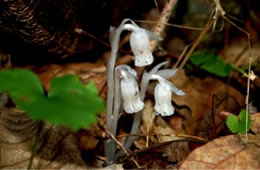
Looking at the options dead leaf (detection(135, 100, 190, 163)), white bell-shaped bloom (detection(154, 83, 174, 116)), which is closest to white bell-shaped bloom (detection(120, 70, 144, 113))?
white bell-shaped bloom (detection(154, 83, 174, 116))

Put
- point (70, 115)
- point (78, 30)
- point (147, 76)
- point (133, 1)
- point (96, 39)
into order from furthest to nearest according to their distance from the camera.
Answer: point (133, 1) < point (96, 39) < point (78, 30) < point (147, 76) < point (70, 115)

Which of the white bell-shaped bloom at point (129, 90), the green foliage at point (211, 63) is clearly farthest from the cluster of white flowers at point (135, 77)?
the green foliage at point (211, 63)

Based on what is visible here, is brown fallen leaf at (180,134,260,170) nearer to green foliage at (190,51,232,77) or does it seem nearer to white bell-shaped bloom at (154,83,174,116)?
white bell-shaped bloom at (154,83,174,116)

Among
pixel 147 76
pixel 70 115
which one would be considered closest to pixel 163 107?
pixel 147 76

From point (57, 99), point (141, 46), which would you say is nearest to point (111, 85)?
point (141, 46)

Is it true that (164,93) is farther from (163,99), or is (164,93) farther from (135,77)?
(135,77)

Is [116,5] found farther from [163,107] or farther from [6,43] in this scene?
[163,107]
